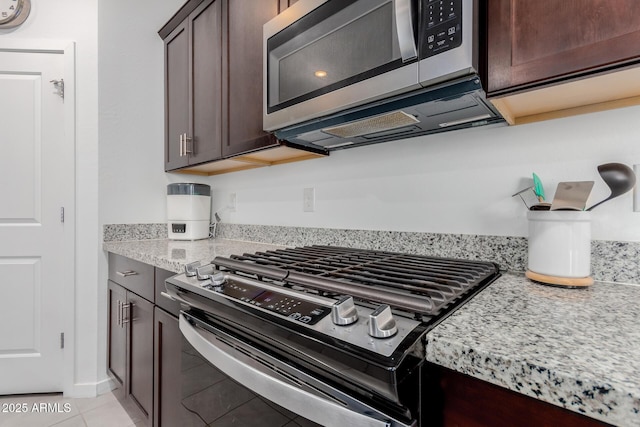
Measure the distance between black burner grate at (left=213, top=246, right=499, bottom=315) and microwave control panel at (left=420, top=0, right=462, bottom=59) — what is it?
1.77 ft

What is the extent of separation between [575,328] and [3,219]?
2.64 metres

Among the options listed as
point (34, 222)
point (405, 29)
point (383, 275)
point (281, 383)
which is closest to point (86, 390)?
point (34, 222)

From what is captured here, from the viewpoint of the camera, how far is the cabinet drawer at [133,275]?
53.7 inches

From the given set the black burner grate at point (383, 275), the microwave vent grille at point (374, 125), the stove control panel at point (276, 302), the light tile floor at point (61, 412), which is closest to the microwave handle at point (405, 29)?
the microwave vent grille at point (374, 125)

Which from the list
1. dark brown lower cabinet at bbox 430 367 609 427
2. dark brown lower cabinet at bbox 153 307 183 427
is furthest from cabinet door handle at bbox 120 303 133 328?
dark brown lower cabinet at bbox 430 367 609 427

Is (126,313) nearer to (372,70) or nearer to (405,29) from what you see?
(372,70)

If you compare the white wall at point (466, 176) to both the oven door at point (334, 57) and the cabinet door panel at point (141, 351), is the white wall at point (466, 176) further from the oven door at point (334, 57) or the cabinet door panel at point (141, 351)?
the cabinet door panel at point (141, 351)

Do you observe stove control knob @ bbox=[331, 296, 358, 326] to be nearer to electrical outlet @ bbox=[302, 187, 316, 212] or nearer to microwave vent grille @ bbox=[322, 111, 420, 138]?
microwave vent grille @ bbox=[322, 111, 420, 138]

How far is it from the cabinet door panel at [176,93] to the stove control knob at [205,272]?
115cm

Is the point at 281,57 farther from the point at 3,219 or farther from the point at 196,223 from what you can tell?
the point at 3,219

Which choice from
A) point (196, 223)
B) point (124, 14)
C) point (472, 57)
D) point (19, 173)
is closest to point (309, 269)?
point (472, 57)

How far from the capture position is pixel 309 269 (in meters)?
0.85

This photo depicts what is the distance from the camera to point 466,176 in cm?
105

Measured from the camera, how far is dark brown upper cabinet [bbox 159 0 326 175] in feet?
4.41
